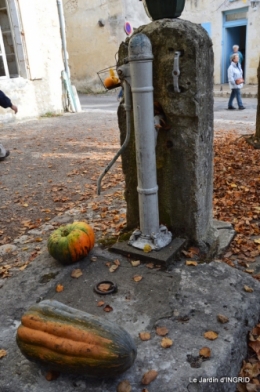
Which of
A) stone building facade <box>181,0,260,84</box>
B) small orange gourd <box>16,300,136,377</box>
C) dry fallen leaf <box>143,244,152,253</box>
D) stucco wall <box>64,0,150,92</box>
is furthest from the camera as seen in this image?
stucco wall <box>64,0,150,92</box>

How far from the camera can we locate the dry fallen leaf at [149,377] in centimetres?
179

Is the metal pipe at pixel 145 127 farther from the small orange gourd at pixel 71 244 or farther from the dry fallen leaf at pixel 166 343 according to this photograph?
the dry fallen leaf at pixel 166 343

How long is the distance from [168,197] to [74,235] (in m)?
0.84

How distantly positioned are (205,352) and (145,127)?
60.6 inches

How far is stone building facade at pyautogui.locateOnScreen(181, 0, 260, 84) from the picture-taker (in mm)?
18281

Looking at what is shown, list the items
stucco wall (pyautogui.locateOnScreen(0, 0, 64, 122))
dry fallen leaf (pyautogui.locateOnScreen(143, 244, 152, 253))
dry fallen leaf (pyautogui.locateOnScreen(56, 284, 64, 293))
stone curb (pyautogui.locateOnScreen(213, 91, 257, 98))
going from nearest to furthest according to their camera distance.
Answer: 1. dry fallen leaf (pyautogui.locateOnScreen(56, 284, 64, 293))
2. dry fallen leaf (pyautogui.locateOnScreen(143, 244, 152, 253))
3. stucco wall (pyautogui.locateOnScreen(0, 0, 64, 122))
4. stone curb (pyautogui.locateOnScreen(213, 91, 257, 98))

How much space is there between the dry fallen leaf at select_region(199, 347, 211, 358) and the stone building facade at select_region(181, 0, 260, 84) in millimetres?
19066

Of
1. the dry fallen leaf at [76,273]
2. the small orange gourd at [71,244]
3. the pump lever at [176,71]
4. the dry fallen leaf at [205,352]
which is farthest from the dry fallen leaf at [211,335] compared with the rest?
the pump lever at [176,71]

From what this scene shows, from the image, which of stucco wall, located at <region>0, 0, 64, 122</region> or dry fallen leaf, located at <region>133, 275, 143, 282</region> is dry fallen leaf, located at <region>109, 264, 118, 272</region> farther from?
stucco wall, located at <region>0, 0, 64, 122</region>

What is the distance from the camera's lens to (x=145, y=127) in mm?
2541

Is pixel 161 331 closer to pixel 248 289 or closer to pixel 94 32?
pixel 248 289

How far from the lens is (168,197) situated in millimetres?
2912

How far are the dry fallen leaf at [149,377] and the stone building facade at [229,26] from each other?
19304mm

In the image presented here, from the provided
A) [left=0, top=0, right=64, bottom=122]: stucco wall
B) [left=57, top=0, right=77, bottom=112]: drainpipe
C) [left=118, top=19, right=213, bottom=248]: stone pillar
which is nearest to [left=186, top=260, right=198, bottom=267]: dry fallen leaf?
[left=118, top=19, right=213, bottom=248]: stone pillar
